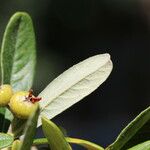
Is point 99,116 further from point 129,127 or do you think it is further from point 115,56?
point 129,127

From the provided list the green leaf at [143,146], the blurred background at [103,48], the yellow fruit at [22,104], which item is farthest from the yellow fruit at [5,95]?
the blurred background at [103,48]

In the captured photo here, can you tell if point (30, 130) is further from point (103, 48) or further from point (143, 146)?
point (103, 48)

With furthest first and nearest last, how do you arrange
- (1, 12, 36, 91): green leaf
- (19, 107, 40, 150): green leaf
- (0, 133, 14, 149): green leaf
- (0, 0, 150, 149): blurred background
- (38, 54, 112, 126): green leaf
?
(0, 0, 150, 149): blurred background < (1, 12, 36, 91): green leaf < (38, 54, 112, 126): green leaf < (0, 133, 14, 149): green leaf < (19, 107, 40, 150): green leaf

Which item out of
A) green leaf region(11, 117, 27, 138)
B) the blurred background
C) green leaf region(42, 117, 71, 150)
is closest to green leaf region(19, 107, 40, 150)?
green leaf region(42, 117, 71, 150)

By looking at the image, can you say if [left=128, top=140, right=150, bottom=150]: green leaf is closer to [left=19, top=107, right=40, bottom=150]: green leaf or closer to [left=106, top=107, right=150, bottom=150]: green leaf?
[left=106, top=107, right=150, bottom=150]: green leaf

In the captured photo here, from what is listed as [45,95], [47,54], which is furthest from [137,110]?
[45,95]

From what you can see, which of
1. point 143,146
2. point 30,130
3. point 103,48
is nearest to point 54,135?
point 30,130

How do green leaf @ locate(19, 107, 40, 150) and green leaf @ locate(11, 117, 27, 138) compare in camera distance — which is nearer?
green leaf @ locate(19, 107, 40, 150)
